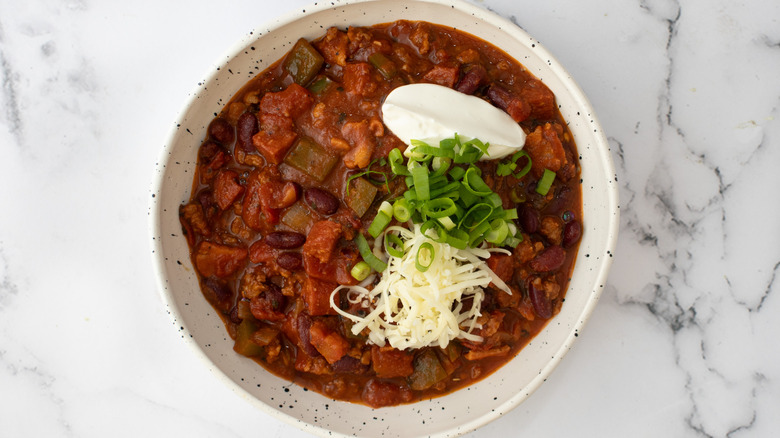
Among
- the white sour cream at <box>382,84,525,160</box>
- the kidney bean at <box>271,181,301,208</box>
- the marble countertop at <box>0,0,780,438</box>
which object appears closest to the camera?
the white sour cream at <box>382,84,525,160</box>

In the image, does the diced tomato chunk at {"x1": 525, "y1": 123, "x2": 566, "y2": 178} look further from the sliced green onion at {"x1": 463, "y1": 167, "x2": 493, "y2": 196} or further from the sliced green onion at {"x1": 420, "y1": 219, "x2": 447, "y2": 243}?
the sliced green onion at {"x1": 420, "y1": 219, "x2": 447, "y2": 243}

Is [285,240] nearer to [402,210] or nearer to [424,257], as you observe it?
[402,210]

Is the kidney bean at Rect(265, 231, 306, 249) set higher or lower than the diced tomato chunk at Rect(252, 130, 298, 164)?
lower

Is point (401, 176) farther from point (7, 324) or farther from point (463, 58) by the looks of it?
point (7, 324)

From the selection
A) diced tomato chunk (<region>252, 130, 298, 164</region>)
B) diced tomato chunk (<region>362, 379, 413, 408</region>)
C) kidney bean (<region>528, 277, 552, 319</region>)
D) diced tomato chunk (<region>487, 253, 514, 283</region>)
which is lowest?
diced tomato chunk (<region>362, 379, 413, 408</region>)

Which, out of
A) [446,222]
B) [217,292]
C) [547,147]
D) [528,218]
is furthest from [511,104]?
[217,292]

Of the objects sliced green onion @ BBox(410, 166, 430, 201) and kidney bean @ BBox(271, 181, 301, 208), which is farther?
kidney bean @ BBox(271, 181, 301, 208)

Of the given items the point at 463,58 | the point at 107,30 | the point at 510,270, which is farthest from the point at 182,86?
the point at 510,270

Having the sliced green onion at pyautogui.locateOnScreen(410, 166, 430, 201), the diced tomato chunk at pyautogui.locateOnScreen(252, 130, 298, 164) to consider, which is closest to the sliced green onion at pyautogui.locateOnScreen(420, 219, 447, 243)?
the sliced green onion at pyautogui.locateOnScreen(410, 166, 430, 201)
